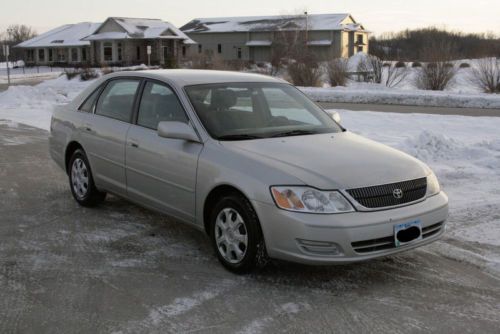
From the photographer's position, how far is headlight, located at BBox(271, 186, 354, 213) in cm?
425

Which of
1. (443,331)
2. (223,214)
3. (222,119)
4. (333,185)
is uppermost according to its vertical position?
(222,119)

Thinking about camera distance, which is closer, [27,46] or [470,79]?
[470,79]

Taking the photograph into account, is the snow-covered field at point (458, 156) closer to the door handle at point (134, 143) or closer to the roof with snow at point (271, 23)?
the door handle at point (134, 143)

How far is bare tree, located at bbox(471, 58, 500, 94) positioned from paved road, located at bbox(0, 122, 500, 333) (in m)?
21.8

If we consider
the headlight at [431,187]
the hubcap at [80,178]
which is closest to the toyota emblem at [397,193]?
the headlight at [431,187]

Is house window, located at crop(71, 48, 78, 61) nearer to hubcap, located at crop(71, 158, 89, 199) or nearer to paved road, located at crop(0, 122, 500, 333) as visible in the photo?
hubcap, located at crop(71, 158, 89, 199)

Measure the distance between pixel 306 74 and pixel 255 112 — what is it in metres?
24.1

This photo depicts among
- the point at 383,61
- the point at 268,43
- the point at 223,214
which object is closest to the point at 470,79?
the point at 383,61

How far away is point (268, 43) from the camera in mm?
70062

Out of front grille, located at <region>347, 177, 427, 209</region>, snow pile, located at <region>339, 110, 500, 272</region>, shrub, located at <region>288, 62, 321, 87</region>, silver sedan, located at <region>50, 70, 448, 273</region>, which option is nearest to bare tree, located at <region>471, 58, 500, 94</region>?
shrub, located at <region>288, 62, 321, 87</region>

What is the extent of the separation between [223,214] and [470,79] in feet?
81.3

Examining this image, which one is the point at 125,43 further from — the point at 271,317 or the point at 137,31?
the point at 271,317

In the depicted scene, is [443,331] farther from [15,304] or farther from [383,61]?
[383,61]

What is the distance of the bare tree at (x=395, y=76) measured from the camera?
2970 cm
